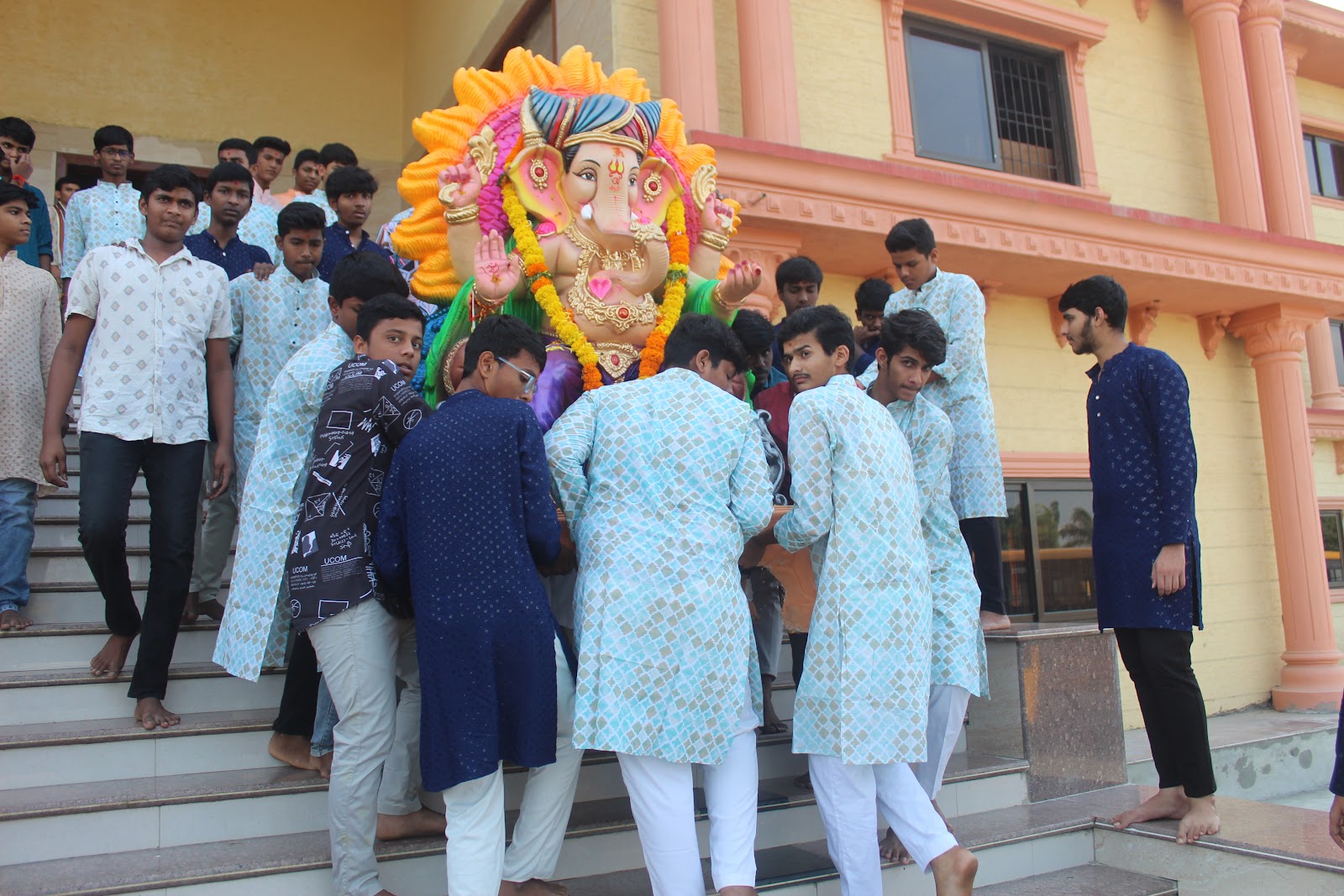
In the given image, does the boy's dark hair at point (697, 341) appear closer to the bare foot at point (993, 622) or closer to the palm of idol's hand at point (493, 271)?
the palm of idol's hand at point (493, 271)

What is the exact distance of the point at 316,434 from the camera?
3053 mm

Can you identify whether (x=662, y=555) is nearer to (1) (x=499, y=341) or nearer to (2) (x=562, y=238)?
(1) (x=499, y=341)

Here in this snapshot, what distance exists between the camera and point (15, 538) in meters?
4.20

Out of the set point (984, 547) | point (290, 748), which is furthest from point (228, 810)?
point (984, 547)

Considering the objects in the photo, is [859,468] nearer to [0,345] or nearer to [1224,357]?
[0,345]

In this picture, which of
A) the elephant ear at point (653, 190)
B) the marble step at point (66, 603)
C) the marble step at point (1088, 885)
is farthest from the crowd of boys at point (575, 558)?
the elephant ear at point (653, 190)

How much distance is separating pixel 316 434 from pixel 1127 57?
937cm

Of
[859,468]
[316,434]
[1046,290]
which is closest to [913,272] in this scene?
[859,468]

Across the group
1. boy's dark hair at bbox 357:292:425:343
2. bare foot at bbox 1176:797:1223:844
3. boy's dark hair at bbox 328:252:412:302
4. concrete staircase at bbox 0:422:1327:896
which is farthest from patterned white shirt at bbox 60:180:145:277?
bare foot at bbox 1176:797:1223:844

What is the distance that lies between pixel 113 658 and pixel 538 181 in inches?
99.0

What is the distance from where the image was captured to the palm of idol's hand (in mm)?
4047

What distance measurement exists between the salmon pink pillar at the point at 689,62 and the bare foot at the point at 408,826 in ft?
16.3

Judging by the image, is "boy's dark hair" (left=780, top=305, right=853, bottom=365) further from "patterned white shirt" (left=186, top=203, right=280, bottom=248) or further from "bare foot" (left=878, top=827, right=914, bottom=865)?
"patterned white shirt" (left=186, top=203, right=280, bottom=248)

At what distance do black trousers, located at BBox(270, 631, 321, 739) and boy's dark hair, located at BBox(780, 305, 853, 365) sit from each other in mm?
2018
